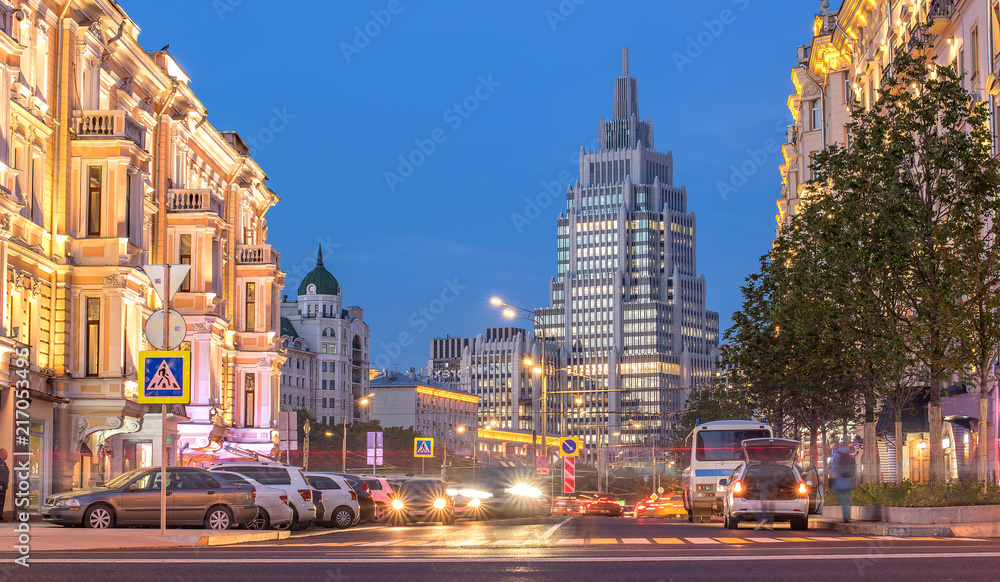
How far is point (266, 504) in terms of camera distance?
90.9 feet

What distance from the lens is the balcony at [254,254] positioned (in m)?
58.2

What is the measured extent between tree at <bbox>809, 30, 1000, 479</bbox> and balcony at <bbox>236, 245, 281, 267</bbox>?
110ft

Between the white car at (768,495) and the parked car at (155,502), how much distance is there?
34.9ft

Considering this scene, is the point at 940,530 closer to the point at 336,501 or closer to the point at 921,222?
the point at 921,222

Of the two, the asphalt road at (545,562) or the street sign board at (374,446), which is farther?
the street sign board at (374,446)

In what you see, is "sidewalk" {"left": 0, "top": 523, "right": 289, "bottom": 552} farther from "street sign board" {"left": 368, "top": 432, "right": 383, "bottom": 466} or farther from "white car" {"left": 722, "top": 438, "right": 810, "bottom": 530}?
"street sign board" {"left": 368, "top": 432, "right": 383, "bottom": 466}

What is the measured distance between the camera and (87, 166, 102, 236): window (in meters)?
36.6

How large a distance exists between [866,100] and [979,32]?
22087 millimetres

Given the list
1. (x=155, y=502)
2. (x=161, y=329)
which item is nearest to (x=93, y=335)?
(x=161, y=329)

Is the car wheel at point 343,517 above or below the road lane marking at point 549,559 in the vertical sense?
below

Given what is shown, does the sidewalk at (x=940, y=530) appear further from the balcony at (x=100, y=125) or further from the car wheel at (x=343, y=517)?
the balcony at (x=100, y=125)

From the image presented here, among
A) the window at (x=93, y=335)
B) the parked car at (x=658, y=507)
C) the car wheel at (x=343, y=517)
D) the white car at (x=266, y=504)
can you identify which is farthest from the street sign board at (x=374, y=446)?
the white car at (x=266, y=504)

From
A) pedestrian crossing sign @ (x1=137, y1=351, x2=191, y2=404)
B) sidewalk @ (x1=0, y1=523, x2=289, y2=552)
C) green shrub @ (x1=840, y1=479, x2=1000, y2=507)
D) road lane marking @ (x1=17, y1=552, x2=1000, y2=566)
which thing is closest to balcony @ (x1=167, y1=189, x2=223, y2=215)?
sidewalk @ (x1=0, y1=523, x2=289, y2=552)

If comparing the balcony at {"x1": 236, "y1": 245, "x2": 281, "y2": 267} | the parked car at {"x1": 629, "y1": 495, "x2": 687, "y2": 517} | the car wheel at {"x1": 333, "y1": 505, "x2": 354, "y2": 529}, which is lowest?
the parked car at {"x1": 629, "y1": 495, "x2": 687, "y2": 517}
